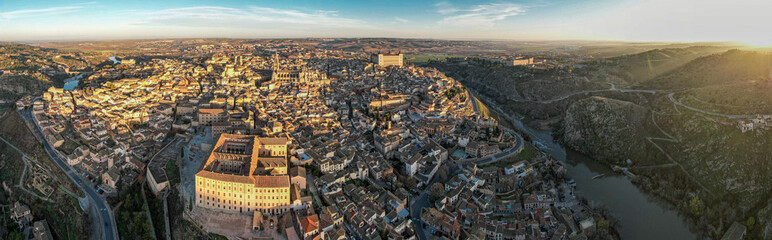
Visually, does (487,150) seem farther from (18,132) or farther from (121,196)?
(18,132)

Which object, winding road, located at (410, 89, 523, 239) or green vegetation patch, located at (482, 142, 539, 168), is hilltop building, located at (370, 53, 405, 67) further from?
green vegetation patch, located at (482, 142, 539, 168)

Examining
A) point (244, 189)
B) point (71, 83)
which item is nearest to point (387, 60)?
point (71, 83)

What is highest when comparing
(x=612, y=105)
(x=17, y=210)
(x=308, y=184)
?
(x=612, y=105)

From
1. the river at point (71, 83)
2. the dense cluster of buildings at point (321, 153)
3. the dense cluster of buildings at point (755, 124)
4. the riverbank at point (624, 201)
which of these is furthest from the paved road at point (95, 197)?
the dense cluster of buildings at point (755, 124)

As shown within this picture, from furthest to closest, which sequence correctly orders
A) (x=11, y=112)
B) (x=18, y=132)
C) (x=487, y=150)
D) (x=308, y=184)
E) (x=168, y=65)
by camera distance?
1. (x=168, y=65)
2. (x=11, y=112)
3. (x=18, y=132)
4. (x=487, y=150)
5. (x=308, y=184)

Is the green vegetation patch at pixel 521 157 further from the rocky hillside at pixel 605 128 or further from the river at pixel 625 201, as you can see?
the rocky hillside at pixel 605 128

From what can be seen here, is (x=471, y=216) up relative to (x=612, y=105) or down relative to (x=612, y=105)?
down

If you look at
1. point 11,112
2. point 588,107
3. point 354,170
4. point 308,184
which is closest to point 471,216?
point 354,170
